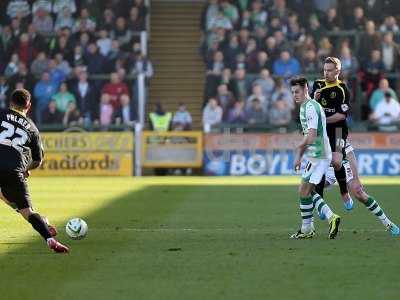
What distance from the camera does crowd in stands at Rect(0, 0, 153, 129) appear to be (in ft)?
94.8

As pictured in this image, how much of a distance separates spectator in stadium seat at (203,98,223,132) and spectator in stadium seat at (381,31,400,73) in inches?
179

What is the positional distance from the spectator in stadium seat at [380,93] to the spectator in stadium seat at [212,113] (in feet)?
12.7

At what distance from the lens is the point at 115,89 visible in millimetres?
28953

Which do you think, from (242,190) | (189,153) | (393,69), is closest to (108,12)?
(189,153)

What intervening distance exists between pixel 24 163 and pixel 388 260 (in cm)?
390

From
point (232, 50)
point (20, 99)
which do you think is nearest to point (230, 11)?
point (232, 50)

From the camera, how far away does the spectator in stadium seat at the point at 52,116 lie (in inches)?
1130

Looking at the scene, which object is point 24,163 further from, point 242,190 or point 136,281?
point 242,190

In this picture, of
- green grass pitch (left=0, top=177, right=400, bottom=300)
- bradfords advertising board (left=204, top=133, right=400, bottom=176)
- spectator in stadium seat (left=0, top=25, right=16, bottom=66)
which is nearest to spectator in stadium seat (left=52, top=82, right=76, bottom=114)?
spectator in stadium seat (left=0, top=25, right=16, bottom=66)

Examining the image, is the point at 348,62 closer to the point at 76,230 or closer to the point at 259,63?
the point at 259,63

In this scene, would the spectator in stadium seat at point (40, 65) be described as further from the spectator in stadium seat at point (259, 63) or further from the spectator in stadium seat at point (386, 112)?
the spectator in stadium seat at point (386, 112)

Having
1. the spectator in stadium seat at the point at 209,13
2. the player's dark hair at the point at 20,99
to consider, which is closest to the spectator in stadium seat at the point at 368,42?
the spectator in stadium seat at the point at 209,13

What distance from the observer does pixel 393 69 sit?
2859cm

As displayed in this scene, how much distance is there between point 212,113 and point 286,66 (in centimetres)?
236
